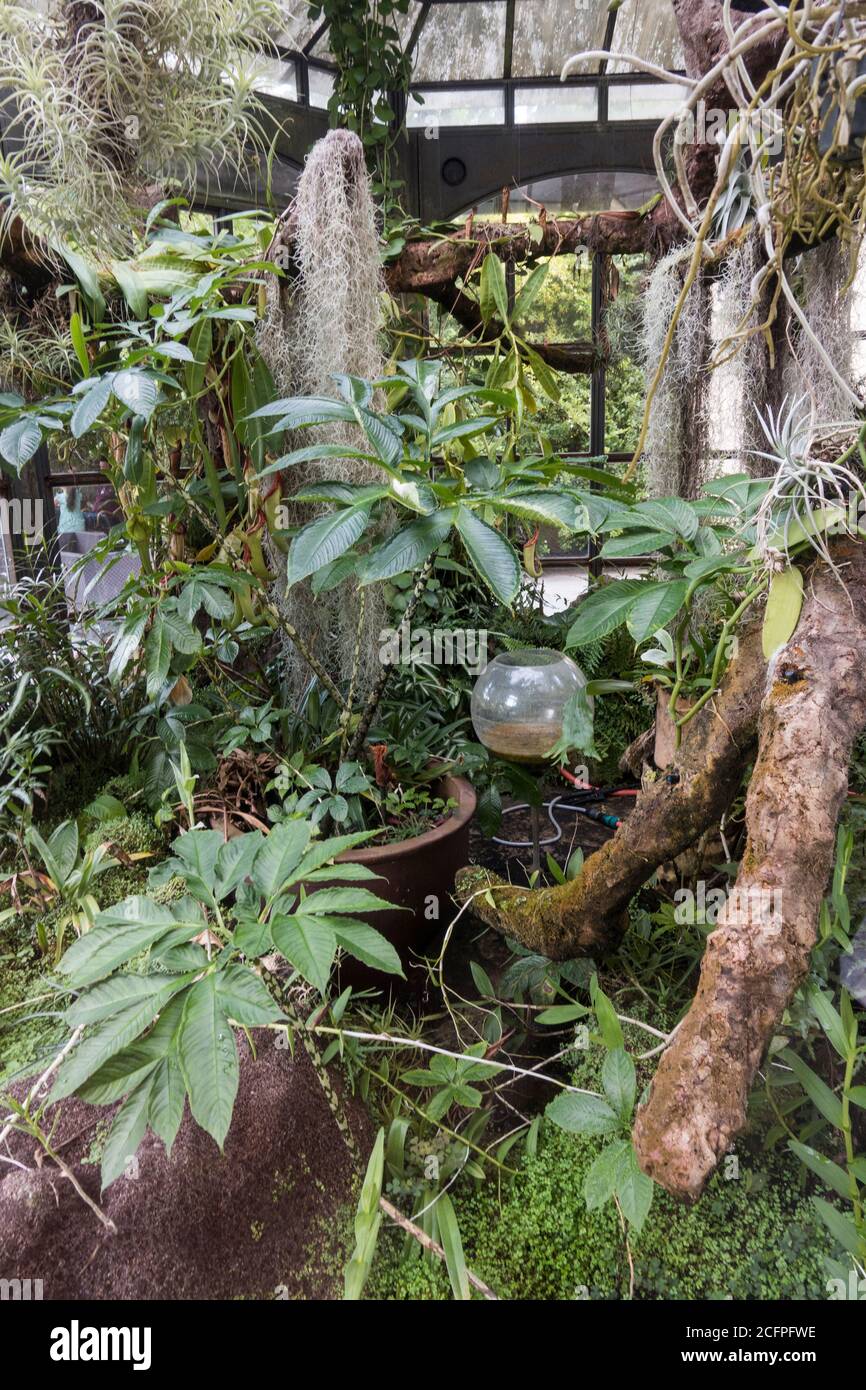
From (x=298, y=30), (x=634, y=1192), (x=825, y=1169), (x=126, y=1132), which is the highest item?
(x=298, y=30)

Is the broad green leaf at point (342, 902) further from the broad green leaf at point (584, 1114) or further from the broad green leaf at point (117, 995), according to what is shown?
the broad green leaf at point (584, 1114)

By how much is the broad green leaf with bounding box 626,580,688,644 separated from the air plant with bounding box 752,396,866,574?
0.37 feet

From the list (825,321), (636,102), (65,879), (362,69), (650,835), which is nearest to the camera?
(650,835)

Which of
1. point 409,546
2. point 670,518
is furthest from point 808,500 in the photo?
point 409,546

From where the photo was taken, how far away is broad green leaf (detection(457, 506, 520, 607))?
1084 mm

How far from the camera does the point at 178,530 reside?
75.7 inches

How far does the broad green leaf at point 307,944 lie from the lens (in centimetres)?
76

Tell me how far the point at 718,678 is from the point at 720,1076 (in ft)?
1.87

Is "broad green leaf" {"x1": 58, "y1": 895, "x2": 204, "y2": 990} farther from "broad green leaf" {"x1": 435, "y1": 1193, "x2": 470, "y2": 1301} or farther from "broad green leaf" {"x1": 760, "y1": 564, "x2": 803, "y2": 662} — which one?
"broad green leaf" {"x1": 760, "y1": 564, "x2": 803, "y2": 662}

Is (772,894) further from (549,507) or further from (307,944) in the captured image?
(549,507)

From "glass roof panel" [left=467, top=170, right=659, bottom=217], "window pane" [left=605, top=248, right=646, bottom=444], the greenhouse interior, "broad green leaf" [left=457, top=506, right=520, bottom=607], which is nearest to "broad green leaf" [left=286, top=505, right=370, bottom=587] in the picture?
the greenhouse interior

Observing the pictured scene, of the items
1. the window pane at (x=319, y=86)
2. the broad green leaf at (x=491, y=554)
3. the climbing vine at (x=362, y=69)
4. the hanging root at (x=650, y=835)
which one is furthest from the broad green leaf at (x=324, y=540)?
the window pane at (x=319, y=86)

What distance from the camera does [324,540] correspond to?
1114 millimetres

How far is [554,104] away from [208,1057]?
5.73 m
